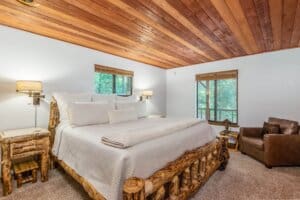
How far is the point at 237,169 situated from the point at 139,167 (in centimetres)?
217

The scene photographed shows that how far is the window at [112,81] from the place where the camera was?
3.76 metres

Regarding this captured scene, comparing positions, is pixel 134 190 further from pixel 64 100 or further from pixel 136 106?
pixel 136 106

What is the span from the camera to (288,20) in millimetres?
2264

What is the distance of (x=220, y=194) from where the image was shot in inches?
80.7

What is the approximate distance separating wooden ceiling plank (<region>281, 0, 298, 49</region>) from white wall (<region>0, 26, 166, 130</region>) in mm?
3261

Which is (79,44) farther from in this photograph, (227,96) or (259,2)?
(227,96)

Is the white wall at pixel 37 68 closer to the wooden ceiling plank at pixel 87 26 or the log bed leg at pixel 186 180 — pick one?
the wooden ceiling plank at pixel 87 26

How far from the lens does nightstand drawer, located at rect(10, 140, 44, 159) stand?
6.86 feet

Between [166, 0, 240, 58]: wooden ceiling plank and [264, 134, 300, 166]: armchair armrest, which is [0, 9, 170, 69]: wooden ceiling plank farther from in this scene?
[264, 134, 300, 166]: armchair armrest

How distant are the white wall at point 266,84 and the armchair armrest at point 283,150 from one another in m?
0.93

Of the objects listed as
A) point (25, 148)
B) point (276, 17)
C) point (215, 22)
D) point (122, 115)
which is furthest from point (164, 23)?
point (25, 148)

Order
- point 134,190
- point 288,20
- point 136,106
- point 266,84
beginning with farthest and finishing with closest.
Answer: point 266,84 < point 136,106 < point 288,20 < point 134,190

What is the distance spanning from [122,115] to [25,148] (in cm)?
147

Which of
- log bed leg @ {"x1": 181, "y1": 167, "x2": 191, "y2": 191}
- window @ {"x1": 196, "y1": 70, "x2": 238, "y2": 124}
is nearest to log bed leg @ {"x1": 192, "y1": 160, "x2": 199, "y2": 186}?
log bed leg @ {"x1": 181, "y1": 167, "x2": 191, "y2": 191}
